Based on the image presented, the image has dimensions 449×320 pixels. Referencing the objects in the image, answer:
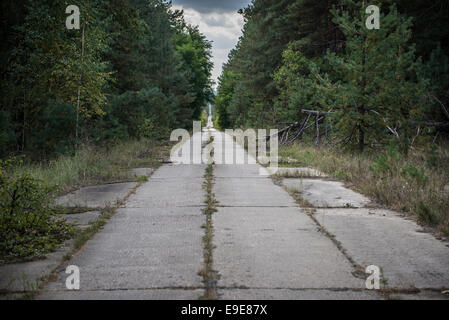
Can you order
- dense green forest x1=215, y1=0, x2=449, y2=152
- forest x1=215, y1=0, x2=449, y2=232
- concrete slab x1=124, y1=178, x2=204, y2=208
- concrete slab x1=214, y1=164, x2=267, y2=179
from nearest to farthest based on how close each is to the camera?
concrete slab x1=124, y1=178, x2=204, y2=208 → forest x1=215, y1=0, x2=449, y2=232 → concrete slab x1=214, y1=164, x2=267, y2=179 → dense green forest x1=215, y1=0, x2=449, y2=152

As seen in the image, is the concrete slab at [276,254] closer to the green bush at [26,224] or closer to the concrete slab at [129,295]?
the concrete slab at [129,295]

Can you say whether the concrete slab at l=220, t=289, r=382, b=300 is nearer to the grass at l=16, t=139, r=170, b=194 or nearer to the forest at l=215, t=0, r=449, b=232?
the forest at l=215, t=0, r=449, b=232

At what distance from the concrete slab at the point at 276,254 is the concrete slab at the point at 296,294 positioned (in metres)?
0.09

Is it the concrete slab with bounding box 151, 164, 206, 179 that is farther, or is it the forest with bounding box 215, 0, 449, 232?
the concrete slab with bounding box 151, 164, 206, 179

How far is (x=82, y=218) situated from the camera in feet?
17.0

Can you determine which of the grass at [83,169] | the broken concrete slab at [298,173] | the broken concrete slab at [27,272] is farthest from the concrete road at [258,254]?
the broken concrete slab at [298,173]

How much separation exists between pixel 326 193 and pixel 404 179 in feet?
4.45

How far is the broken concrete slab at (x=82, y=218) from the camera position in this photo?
4.91 metres

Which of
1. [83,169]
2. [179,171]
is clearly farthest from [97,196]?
[179,171]

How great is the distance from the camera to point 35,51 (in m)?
9.90

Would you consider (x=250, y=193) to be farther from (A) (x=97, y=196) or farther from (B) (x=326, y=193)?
(A) (x=97, y=196)

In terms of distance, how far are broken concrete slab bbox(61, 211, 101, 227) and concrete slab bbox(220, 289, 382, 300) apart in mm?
2735

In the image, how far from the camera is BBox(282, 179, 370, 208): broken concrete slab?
6.16m

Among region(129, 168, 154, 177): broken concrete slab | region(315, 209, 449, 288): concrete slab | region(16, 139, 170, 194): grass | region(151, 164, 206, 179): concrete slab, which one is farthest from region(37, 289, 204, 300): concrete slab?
region(129, 168, 154, 177): broken concrete slab
